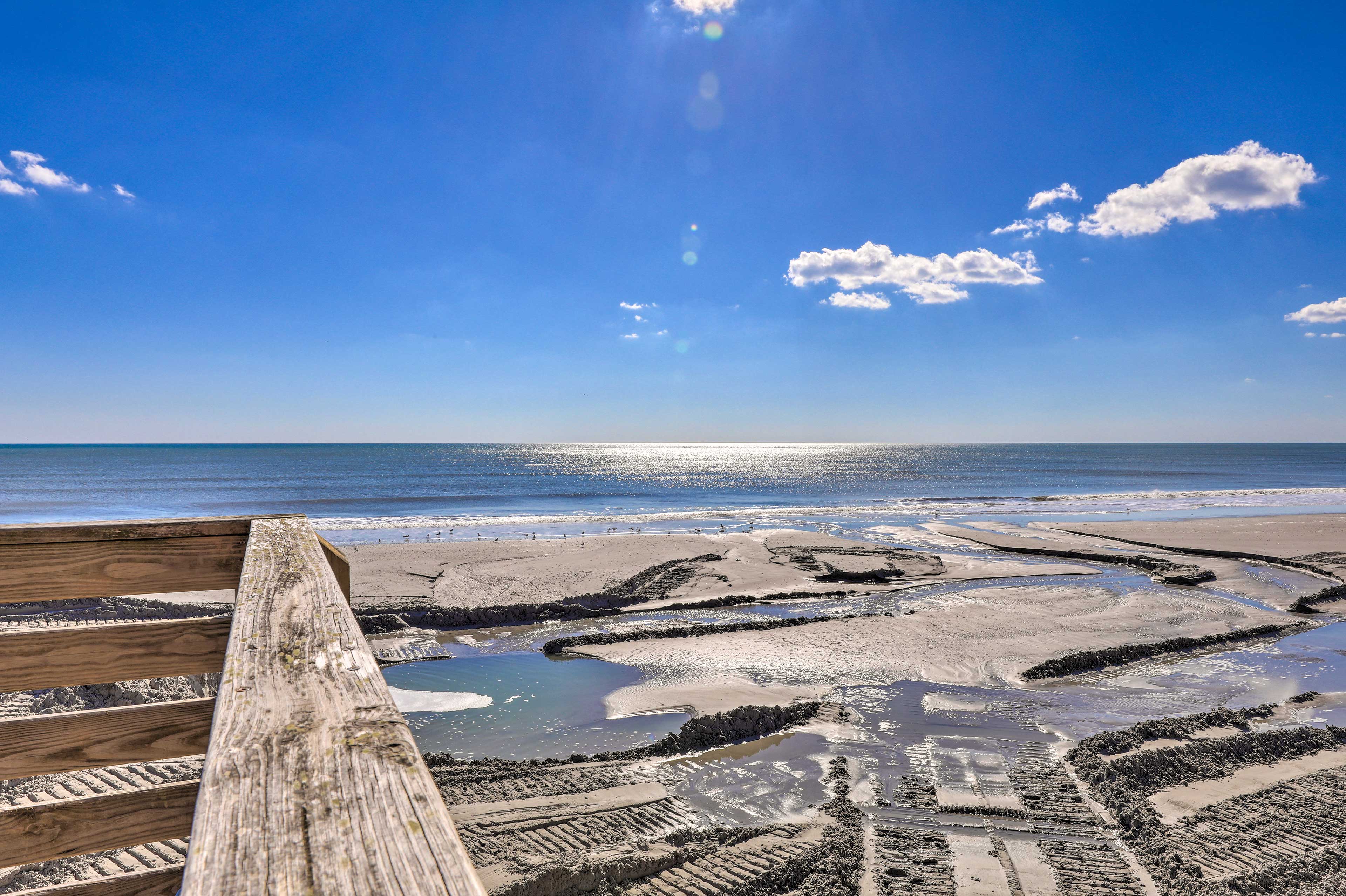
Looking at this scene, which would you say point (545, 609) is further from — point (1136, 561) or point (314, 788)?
point (1136, 561)

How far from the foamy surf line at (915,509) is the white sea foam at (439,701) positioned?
1950 cm

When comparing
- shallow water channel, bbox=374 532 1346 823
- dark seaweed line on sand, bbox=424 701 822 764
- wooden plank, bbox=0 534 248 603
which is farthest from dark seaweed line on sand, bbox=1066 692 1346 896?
wooden plank, bbox=0 534 248 603

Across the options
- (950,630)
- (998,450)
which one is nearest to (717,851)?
(950,630)

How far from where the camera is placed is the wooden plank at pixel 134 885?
5.98 ft

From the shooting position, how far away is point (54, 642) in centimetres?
199

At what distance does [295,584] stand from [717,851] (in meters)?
4.83

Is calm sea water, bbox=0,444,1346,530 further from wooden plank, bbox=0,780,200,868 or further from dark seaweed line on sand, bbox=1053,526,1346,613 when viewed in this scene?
wooden plank, bbox=0,780,200,868

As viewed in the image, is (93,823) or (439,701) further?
(439,701)

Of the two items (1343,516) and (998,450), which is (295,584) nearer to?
(1343,516)

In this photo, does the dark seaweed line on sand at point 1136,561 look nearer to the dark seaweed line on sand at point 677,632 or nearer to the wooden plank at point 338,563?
the dark seaweed line on sand at point 677,632

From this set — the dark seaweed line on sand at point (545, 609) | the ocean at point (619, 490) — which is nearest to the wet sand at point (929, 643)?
the dark seaweed line on sand at point (545, 609)

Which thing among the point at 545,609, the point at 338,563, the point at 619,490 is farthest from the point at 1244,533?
the point at 619,490

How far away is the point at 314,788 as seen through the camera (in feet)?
2.68

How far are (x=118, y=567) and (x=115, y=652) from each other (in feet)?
0.92
